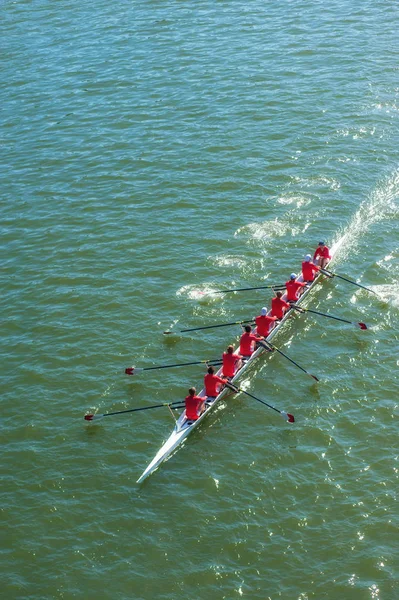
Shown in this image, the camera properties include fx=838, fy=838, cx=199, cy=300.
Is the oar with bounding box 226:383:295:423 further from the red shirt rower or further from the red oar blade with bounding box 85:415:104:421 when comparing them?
the red oar blade with bounding box 85:415:104:421

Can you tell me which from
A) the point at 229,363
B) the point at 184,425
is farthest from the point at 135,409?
the point at 229,363

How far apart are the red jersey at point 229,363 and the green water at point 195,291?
3.06 ft

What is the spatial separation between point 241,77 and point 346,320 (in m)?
23.7

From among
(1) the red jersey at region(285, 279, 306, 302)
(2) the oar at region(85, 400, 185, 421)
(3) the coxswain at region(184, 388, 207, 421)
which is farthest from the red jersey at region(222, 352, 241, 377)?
(1) the red jersey at region(285, 279, 306, 302)

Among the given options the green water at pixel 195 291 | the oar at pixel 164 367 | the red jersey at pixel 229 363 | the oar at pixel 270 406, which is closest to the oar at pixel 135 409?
the green water at pixel 195 291

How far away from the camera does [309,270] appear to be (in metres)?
37.1

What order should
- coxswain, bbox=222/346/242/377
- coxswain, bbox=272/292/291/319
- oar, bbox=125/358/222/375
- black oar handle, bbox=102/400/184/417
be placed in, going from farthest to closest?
1. coxswain, bbox=272/292/291/319
2. oar, bbox=125/358/222/375
3. coxswain, bbox=222/346/242/377
4. black oar handle, bbox=102/400/184/417

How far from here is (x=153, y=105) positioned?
5169 cm

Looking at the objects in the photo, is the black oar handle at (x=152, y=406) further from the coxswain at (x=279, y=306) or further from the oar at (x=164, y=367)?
the coxswain at (x=279, y=306)

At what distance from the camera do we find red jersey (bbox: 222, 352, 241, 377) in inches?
1281

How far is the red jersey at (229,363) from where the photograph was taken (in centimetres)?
3253

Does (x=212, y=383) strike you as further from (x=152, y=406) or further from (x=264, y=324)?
(x=264, y=324)

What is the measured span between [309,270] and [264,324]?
409cm

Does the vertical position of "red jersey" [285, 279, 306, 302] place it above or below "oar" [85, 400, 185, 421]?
above
